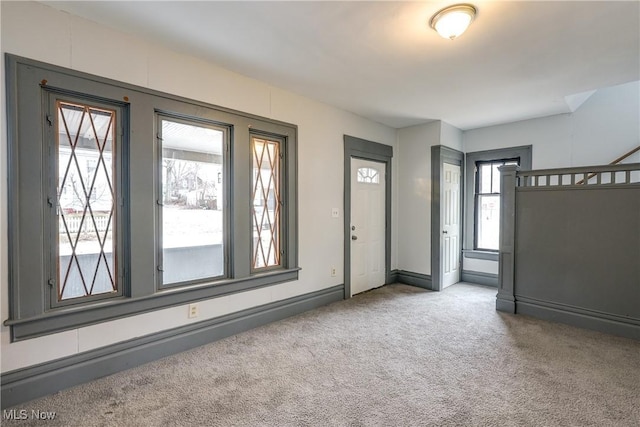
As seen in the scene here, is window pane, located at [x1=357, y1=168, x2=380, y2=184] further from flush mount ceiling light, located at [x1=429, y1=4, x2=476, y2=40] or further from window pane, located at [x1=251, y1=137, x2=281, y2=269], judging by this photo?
flush mount ceiling light, located at [x1=429, y1=4, x2=476, y2=40]

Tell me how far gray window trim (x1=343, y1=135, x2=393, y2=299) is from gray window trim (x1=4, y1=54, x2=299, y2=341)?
3.01 ft

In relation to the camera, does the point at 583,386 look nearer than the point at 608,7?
No

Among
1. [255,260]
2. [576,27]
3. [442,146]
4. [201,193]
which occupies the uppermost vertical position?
[576,27]

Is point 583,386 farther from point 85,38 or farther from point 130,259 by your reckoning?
point 85,38

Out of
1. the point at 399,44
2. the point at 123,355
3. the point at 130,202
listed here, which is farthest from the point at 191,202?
the point at 399,44

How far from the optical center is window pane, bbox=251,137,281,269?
10.9ft

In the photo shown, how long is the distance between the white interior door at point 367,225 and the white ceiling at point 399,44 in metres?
1.23

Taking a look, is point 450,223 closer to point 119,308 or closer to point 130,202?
point 130,202

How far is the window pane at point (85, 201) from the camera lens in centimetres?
218

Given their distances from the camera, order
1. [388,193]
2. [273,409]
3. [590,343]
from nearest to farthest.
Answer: [273,409]
[590,343]
[388,193]

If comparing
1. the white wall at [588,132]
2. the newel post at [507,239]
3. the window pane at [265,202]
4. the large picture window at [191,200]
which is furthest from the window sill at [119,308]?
the white wall at [588,132]

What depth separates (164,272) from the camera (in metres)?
2.68

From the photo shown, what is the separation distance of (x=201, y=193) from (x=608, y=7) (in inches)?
135

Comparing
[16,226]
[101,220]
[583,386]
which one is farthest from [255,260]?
[583,386]
